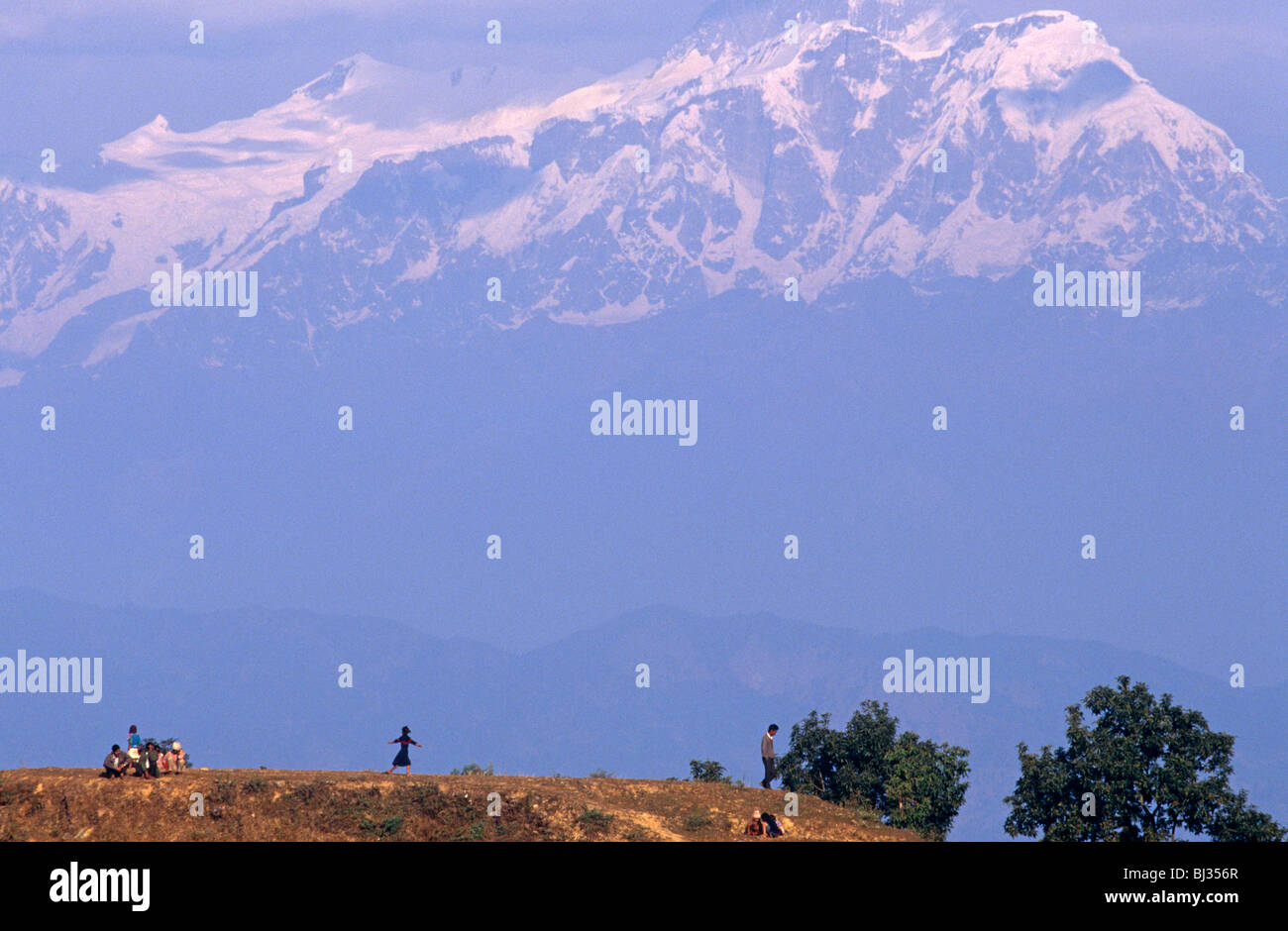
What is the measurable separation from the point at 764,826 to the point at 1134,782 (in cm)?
1657

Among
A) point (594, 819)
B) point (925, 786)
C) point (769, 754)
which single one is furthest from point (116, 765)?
point (925, 786)

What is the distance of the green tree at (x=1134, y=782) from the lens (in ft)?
197

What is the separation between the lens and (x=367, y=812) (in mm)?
52469

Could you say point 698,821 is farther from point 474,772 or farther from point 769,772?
point 474,772

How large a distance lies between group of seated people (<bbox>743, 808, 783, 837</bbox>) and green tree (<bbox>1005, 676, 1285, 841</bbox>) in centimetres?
1443

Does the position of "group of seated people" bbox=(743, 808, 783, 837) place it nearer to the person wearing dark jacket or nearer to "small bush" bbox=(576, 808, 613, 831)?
"small bush" bbox=(576, 808, 613, 831)

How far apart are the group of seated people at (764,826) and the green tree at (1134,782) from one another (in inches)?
568
